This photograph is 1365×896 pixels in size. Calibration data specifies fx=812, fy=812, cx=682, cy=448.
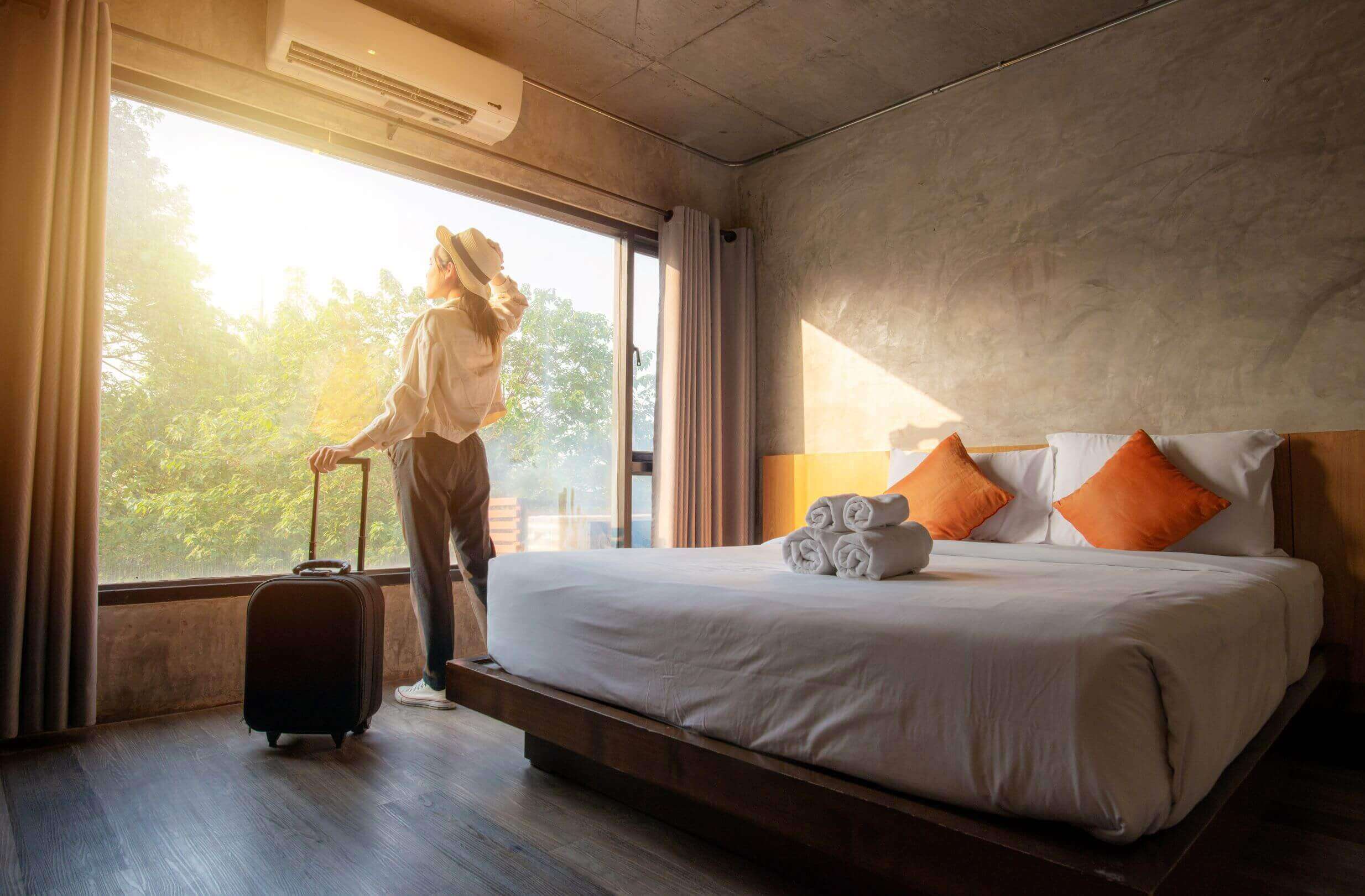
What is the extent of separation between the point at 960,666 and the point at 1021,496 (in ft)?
7.28

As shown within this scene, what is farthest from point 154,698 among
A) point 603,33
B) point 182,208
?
point 603,33

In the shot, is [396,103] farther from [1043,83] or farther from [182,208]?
[1043,83]

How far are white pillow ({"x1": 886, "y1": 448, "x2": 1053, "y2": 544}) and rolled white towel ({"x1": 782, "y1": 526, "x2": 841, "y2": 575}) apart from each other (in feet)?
4.78

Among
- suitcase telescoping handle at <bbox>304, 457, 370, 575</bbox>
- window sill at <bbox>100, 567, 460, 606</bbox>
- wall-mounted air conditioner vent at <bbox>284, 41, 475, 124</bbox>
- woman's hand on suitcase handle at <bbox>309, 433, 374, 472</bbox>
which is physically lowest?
window sill at <bbox>100, 567, 460, 606</bbox>

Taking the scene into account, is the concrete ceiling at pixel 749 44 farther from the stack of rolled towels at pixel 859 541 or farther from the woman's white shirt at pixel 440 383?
the stack of rolled towels at pixel 859 541

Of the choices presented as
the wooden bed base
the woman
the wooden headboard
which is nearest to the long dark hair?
the woman

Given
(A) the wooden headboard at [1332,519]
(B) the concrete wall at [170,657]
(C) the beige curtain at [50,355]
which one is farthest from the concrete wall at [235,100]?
(A) the wooden headboard at [1332,519]

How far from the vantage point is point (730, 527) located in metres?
4.84

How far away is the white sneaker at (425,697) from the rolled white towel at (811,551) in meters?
1.55

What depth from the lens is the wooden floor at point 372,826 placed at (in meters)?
1.72

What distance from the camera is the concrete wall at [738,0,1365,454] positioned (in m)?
2.98

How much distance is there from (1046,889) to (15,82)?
354 cm

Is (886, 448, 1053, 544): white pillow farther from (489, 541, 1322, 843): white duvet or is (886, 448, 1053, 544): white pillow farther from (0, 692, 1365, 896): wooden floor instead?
(0, 692, 1365, 896): wooden floor

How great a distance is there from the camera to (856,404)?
4434 millimetres
